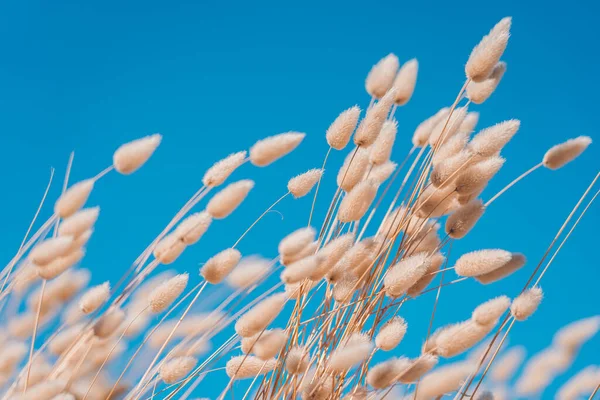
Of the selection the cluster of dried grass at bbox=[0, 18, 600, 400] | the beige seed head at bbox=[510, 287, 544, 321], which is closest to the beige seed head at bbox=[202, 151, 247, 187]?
the cluster of dried grass at bbox=[0, 18, 600, 400]

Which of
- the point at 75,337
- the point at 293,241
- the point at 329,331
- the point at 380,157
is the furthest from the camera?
the point at 380,157

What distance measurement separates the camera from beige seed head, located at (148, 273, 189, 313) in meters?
1.11

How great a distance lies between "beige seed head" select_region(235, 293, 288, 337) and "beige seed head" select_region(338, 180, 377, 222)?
0.25 m

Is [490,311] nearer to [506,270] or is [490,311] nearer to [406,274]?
[406,274]

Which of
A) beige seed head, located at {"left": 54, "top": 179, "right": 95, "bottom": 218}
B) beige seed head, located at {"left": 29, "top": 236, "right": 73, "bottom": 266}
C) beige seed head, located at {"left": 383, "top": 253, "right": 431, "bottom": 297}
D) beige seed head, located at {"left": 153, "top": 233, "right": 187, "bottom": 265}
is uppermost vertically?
beige seed head, located at {"left": 54, "top": 179, "right": 95, "bottom": 218}

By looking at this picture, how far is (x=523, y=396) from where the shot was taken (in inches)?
52.8

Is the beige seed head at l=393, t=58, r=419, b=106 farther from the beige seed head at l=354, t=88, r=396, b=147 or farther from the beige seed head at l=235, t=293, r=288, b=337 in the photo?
the beige seed head at l=235, t=293, r=288, b=337

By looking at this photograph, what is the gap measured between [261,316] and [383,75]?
69 cm

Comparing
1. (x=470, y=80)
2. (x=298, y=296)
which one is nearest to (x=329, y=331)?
(x=298, y=296)

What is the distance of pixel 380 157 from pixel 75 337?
2.28 ft

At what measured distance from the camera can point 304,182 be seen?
1274 millimetres

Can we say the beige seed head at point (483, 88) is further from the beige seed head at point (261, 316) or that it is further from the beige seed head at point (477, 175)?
the beige seed head at point (261, 316)

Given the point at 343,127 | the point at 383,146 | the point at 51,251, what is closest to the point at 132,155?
the point at 51,251

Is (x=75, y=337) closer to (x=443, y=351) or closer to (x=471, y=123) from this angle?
(x=443, y=351)
